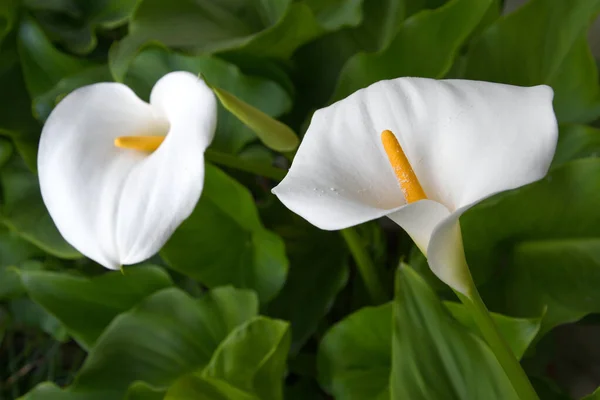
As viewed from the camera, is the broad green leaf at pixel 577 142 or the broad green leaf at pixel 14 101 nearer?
the broad green leaf at pixel 577 142

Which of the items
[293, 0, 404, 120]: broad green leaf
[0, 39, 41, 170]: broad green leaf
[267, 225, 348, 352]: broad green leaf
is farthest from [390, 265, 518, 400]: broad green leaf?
[0, 39, 41, 170]: broad green leaf


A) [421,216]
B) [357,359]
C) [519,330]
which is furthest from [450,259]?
[357,359]

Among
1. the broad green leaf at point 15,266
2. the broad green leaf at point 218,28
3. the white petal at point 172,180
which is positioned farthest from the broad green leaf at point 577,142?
the broad green leaf at point 15,266

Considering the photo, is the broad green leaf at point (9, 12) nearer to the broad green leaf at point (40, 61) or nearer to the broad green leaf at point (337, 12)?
the broad green leaf at point (40, 61)

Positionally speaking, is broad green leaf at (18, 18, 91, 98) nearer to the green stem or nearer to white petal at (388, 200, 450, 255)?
the green stem

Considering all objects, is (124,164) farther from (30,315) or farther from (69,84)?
(30,315)
